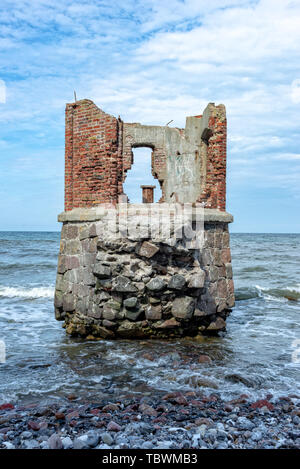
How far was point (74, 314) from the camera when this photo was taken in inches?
292

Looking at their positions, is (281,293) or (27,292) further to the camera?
(281,293)

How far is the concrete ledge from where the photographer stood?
6.99m

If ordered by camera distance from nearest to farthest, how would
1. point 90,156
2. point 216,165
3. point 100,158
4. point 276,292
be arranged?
point 100,158 < point 90,156 < point 216,165 < point 276,292

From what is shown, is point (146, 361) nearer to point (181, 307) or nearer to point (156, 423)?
point (181, 307)

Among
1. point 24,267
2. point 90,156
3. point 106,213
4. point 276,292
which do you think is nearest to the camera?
point 106,213

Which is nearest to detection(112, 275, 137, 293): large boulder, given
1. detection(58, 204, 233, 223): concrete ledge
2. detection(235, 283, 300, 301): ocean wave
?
detection(58, 204, 233, 223): concrete ledge

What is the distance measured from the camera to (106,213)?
6922mm

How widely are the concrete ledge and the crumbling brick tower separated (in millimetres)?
19

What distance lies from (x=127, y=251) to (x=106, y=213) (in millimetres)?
854

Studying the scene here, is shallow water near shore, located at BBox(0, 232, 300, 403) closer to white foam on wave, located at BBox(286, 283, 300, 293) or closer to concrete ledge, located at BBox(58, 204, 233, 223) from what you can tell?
concrete ledge, located at BBox(58, 204, 233, 223)

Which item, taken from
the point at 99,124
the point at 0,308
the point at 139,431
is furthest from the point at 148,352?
the point at 0,308

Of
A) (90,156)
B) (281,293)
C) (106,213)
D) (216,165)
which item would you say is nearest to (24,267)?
(281,293)
